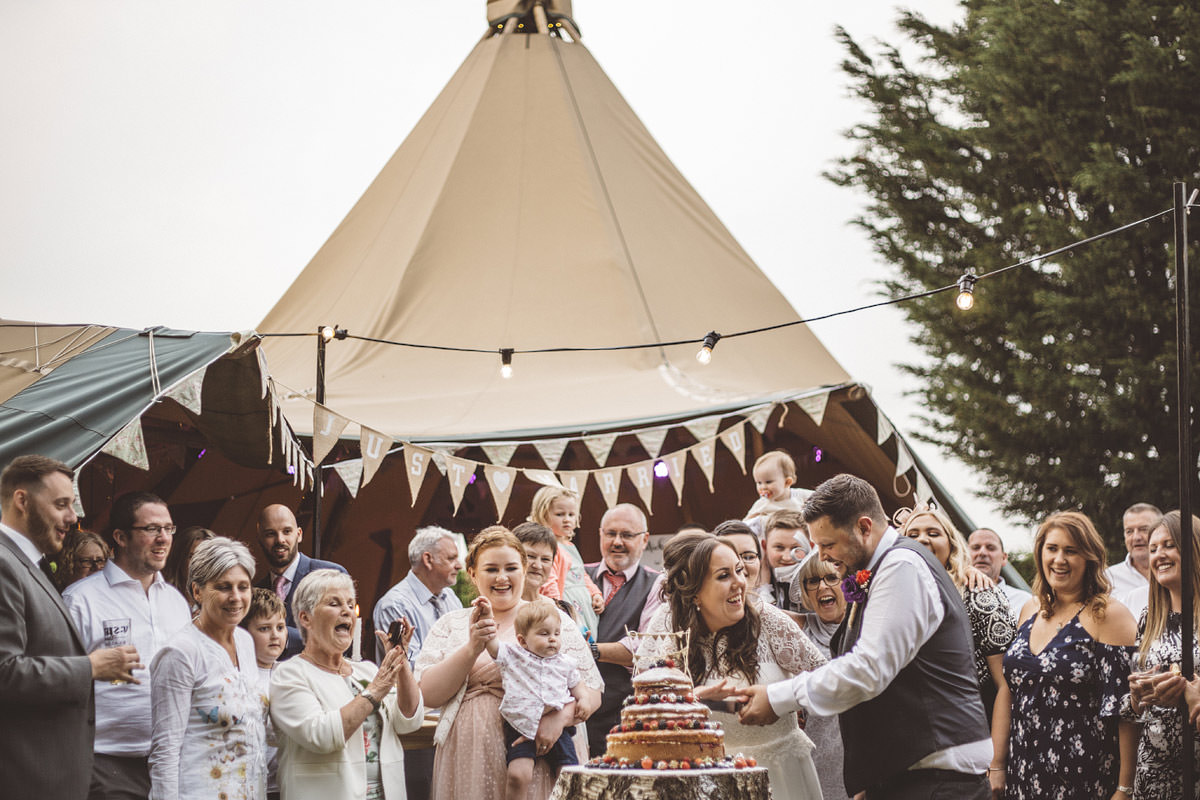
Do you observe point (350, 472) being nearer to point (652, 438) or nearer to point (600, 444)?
point (600, 444)

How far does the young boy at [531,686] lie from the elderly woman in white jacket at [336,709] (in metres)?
0.34

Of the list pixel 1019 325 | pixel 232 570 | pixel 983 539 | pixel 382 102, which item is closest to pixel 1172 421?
pixel 1019 325

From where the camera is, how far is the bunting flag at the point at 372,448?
7.20m

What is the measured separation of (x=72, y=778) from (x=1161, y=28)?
41.8 ft

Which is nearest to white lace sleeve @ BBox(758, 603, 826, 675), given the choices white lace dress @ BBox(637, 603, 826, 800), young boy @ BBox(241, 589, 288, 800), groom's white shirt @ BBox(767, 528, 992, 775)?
white lace dress @ BBox(637, 603, 826, 800)

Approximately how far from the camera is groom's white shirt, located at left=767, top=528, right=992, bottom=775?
4000mm

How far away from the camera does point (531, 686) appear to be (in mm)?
4922

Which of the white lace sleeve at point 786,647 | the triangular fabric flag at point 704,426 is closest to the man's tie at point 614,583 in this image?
the white lace sleeve at point 786,647

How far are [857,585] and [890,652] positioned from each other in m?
0.31

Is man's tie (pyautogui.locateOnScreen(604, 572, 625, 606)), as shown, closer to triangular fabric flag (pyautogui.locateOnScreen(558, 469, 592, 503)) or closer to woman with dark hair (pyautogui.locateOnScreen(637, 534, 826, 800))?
woman with dark hair (pyautogui.locateOnScreen(637, 534, 826, 800))

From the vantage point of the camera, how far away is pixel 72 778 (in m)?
3.94

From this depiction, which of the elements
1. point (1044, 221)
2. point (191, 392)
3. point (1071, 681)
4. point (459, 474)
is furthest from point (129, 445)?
point (1044, 221)

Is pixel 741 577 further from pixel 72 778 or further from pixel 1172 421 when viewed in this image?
pixel 1172 421

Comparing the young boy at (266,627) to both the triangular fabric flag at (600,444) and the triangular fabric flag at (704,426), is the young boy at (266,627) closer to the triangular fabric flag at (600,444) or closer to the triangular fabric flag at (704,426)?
the triangular fabric flag at (600,444)
